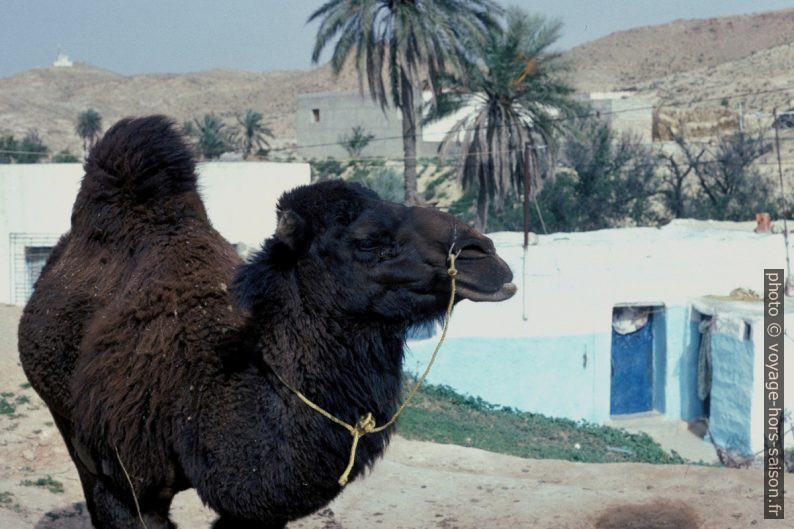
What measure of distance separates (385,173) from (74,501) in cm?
3306

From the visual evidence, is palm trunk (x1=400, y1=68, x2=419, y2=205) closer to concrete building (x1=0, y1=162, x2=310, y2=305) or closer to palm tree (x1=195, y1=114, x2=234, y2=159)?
concrete building (x1=0, y1=162, x2=310, y2=305)

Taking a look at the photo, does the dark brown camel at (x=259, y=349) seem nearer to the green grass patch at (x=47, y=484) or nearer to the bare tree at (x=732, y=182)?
the green grass patch at (x=47, y=484)

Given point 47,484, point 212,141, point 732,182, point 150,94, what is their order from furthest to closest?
point 150,94 < point 212,141 < point 732,182 < point 47,484

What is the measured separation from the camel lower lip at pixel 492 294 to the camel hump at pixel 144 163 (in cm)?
201

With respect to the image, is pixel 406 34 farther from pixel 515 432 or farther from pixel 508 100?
pixel 515 432

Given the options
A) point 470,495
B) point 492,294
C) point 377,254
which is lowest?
point 470,495

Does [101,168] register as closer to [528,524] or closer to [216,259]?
[216,259]

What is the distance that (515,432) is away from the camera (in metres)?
15.8

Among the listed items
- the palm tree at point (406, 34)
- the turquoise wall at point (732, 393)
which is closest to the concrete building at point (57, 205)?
the palm tree at point (406, 34)

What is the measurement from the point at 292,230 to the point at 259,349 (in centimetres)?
49

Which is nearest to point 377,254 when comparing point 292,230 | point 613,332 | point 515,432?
point 292,230

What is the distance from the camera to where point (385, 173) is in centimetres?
4066

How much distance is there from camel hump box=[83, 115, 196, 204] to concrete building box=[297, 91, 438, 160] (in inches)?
1869

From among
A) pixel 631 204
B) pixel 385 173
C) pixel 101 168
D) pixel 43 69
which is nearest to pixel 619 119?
pixel 631 204
